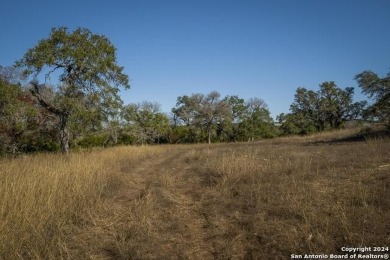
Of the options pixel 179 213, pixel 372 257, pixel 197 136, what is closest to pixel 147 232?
pixel 179 213

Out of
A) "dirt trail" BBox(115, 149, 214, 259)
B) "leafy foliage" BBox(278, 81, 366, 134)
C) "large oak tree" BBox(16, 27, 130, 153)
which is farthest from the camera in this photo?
"leafy foliage" BBox(278, 81, 366, 134)

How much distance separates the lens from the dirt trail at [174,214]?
3941 mm

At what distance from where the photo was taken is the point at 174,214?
5.32 meters

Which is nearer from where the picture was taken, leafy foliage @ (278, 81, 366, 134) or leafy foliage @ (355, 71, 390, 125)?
leafy foliage @ (355, 71, 390, 125)

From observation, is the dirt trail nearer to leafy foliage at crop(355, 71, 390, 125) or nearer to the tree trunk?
the tree trunk

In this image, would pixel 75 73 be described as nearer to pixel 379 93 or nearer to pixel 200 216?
pixel 200 216

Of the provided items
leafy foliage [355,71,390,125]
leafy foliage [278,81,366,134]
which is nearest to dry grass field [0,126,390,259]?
leafy foliage [355,71,390,125]

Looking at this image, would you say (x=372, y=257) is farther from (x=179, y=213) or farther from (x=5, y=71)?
(x=5, y=71)

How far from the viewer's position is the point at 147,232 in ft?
14.7

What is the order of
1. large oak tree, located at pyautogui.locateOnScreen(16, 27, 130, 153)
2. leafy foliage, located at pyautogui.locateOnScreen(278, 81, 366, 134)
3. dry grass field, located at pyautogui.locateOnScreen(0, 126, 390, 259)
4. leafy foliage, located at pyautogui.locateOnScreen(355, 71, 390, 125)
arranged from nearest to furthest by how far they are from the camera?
dry grass field, located at pyautogui.locateOnScreen(0, 126, 390, 259) < large oak tree, located at pyautogui.locateOnScreen(16, 27, 130, 153) < leafy foliage, located at pyautogui.locateOnScreen(355, 71, 390, 125) < leafy foliage, located at pyautogui.locateOnScreen(278, 81, 366, 134)

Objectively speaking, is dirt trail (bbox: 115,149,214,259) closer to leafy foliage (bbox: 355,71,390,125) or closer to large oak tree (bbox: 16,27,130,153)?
large oak tree (bbox: 16,27,130,153)

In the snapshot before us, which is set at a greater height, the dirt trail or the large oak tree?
the large oak tree

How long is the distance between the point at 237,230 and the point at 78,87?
40.3 feet

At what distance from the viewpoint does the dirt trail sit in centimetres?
394
